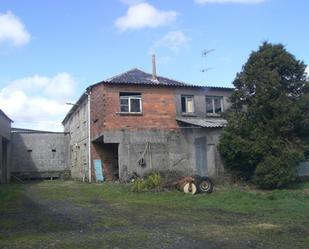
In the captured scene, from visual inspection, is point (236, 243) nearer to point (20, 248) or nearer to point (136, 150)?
point (20, 248)

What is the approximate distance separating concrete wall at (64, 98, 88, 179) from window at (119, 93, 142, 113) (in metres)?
4.61

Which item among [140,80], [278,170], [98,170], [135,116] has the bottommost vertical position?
[278,170]

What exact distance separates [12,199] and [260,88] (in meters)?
11.6

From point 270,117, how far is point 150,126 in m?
7.57

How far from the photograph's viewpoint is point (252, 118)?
69.2ft

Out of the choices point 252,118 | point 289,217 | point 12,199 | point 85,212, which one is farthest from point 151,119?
point 289,217

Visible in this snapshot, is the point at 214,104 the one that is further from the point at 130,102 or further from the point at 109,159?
the point at 109,159

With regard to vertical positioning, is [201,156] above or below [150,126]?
below

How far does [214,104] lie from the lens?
2883cm

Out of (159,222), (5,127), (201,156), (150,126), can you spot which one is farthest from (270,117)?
(5,127)

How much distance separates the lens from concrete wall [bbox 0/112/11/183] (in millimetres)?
31458

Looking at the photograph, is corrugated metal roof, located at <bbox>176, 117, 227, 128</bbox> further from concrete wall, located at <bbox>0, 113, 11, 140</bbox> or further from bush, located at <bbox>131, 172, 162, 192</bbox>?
concrete wall, located at <bbox>0, 113, 11, 140</bbox>

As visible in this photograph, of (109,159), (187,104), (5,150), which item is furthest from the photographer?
(5,150)

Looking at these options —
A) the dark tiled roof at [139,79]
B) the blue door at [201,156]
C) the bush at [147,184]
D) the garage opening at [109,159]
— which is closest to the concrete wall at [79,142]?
the garage opening at [109,159]
